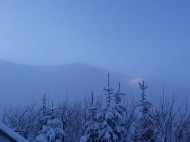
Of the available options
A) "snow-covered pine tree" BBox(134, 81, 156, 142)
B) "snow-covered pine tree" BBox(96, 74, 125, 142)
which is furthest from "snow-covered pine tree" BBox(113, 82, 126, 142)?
"snow-covered pine tree" BBox(134, 81, 156, 142)

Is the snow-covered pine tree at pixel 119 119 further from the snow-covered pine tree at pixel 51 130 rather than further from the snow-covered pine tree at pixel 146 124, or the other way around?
the snow-covered pine tree at pixel 51 130

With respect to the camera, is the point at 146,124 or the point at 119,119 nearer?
the point at 119,119

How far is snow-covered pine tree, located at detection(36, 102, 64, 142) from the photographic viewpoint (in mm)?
14420

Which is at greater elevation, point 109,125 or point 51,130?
point 109,125

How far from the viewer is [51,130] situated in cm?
1470

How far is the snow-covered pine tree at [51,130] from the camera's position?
1442cm

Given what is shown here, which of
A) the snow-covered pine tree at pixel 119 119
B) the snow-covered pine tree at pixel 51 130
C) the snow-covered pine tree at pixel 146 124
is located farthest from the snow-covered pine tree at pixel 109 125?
the snow-covered pine tree at pixel 51 130

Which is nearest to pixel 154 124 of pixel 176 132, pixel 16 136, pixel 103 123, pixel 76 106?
pixel 103 123

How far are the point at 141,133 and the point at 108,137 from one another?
3.68 m

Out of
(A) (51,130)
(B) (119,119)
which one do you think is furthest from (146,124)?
(A) (51,130)

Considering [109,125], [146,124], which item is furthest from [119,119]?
[146,124]

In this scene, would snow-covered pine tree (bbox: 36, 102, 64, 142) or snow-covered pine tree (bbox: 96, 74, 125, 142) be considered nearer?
snow-covered pine tree (bbox: 96, 74, 125, 142)

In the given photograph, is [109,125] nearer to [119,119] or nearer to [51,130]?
[119,119]

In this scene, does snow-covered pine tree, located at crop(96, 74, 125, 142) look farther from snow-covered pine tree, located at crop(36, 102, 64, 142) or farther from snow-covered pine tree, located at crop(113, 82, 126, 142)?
snow-covered pine tree, located at crop(36, 102, 64, 142)
